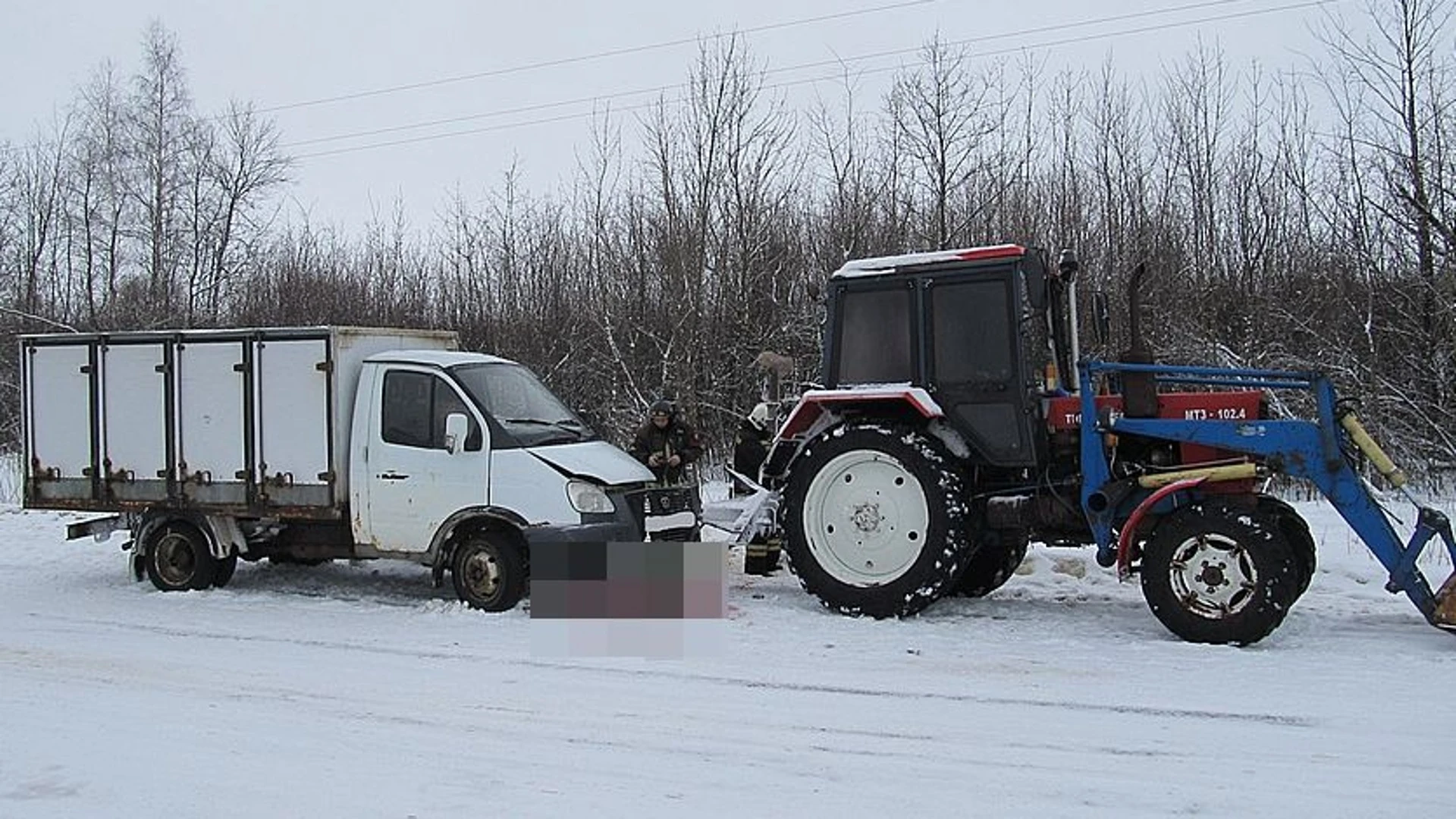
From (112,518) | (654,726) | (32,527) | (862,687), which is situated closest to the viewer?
(654,726)

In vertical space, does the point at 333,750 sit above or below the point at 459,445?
below

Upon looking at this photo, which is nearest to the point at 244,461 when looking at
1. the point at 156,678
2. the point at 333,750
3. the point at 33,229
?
the point at 156,678

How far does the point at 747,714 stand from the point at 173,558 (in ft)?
21.3

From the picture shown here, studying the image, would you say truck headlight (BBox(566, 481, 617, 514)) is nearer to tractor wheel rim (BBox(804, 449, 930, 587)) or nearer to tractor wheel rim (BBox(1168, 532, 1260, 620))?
tractor wheel rim (BBox(804, 449, 930, 587))

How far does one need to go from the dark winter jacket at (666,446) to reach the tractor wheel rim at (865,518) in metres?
2.57

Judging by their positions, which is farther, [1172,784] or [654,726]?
[654,726]

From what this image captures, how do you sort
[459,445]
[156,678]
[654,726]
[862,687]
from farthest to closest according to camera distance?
[459,445], [156,678], [862,687], [654,726]

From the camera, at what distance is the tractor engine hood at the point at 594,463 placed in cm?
946

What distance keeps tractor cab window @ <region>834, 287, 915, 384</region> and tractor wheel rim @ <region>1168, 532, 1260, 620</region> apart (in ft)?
7.38

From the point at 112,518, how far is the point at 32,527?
5.05 metres

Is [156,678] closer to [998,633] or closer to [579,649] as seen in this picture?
[579,649]

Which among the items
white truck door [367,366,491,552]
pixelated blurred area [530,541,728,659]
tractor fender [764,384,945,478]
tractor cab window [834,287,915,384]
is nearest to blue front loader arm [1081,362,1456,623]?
tractor fender [764,384,945,478]

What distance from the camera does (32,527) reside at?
49.6ft

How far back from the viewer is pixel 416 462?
9.76 metres
